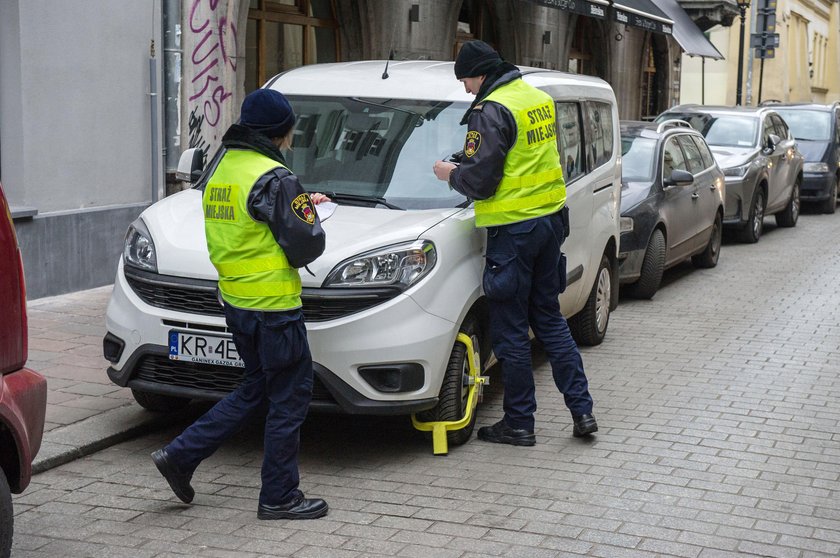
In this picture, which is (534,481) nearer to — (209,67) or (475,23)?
(209,67)

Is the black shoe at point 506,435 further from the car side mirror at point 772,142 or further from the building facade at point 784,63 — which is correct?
the building facade at point 784,63

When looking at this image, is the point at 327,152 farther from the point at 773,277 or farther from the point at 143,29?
the point at 773,277

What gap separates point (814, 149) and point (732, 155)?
17.6ft

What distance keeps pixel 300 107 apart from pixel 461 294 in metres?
1.72

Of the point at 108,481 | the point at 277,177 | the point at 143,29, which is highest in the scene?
the point at 143,29

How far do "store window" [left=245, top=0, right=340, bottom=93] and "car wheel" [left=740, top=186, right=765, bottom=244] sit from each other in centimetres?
568

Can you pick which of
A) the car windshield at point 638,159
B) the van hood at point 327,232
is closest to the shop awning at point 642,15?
the car windshield at point 638,159

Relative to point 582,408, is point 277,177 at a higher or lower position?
higher

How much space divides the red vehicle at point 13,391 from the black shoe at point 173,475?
0.88m

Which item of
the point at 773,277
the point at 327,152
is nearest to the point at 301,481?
the point at 327,152

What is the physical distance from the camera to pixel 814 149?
20.8 metres

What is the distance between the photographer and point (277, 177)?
495 cm

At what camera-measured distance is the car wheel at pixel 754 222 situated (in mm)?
16047

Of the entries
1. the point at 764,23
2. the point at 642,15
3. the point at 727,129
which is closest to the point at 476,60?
the point at 727,129
